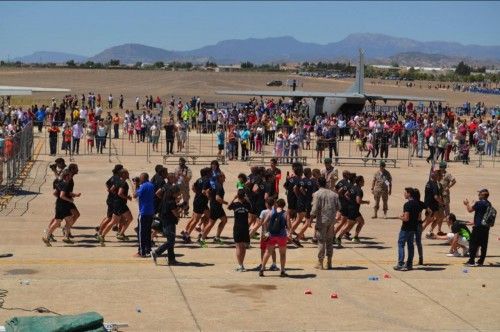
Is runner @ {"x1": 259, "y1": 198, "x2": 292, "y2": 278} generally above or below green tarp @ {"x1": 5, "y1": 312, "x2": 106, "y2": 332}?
above

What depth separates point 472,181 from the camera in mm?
29547

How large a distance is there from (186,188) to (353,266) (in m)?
5.18

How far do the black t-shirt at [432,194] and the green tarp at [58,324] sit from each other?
919cm

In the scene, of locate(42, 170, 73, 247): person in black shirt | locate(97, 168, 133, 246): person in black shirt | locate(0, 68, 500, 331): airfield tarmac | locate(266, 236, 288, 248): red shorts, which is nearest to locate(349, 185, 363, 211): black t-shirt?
locate(0, 68, 500, 331): airfield tarmac

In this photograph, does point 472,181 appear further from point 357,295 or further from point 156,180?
point 357,295

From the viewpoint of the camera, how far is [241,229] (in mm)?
14422

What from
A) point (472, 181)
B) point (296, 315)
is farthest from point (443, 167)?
point (472, 181)

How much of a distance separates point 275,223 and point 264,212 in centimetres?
41

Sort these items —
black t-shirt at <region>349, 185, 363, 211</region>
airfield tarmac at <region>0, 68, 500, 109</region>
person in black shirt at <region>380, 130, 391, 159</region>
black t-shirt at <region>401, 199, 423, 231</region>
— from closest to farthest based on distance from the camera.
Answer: black t-shirt at <region>401, 199, 423, 231</region>, black t-shirt at <region>349, 185, 363, 211</region>, person in black shirt at <region>380, 130, 391, 159</region>, airfield tarmac at <region>0, 68, 500, 109</region>

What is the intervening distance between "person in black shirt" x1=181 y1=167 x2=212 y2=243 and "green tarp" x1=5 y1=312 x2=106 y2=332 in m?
6.61

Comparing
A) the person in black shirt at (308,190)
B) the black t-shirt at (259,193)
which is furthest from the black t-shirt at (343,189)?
the black t-shirt at (259,193)

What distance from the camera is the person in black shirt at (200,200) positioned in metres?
16.7

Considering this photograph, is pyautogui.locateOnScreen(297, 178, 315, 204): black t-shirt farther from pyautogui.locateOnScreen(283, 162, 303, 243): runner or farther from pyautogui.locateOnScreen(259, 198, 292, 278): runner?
pyautogui.locateOnScreen(259, 198, 292, 278): runner

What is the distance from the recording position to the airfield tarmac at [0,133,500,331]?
11.7 m
